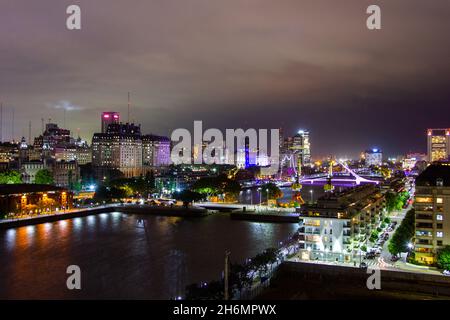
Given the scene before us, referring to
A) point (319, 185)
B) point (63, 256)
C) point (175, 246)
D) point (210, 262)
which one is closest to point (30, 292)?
point (63, 256)

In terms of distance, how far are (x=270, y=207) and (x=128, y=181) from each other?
12.1 meters

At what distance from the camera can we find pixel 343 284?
400 inches

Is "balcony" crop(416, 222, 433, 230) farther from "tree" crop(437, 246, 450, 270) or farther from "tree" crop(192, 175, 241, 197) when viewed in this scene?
"tree" crop(192, 175, 241, 197)

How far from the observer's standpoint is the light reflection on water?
10.0 m

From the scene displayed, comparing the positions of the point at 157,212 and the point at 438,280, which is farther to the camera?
the point at 157,212

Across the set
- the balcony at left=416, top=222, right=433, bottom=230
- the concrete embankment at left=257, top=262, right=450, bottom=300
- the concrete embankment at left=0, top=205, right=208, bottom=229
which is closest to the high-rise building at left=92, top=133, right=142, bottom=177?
the concrete embankment at left=0, top=205, right=208, bottom=229

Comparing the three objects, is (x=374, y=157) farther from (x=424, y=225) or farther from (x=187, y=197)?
(x=424, y=225)

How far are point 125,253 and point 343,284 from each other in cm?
674

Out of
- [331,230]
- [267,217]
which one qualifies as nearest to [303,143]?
[267,217]

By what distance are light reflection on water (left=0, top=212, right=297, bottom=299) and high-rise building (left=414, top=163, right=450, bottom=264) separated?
15.4 ft

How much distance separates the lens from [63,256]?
13.1 metres

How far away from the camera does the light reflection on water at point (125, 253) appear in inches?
394

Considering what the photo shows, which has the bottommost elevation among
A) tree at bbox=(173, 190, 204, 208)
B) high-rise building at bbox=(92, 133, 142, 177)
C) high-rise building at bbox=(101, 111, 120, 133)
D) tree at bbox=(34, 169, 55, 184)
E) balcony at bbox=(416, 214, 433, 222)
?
tree at bbox=(173, 190, 204, 208)
